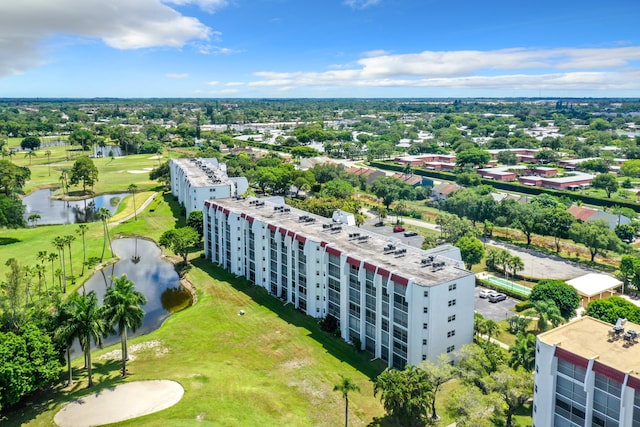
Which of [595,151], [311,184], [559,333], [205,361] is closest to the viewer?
[559,333]

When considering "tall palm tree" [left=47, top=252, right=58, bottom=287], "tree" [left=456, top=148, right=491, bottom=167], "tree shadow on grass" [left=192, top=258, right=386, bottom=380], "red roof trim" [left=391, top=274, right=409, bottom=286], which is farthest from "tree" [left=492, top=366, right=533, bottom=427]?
"tree" [left=456, top=148, right=491, bottom=167]

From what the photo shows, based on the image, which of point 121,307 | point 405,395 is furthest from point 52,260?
point 405,395

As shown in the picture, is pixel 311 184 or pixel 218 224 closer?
pixel 218 224

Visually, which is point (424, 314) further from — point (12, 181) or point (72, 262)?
point (12, 181)

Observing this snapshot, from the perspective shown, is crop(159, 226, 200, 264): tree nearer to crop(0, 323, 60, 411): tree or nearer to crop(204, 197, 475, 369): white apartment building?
crop(204, 197, 475, 369): white apartment building

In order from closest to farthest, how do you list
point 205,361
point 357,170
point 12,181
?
point 205,361 → point 12,181 → point 357,170

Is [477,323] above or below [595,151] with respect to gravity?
below

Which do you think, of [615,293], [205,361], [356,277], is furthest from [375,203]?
[205,361]

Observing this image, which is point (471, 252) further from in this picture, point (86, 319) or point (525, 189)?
point (525, 189)

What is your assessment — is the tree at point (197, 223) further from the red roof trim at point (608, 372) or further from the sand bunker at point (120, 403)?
the red roof trim at point (608, 372)
